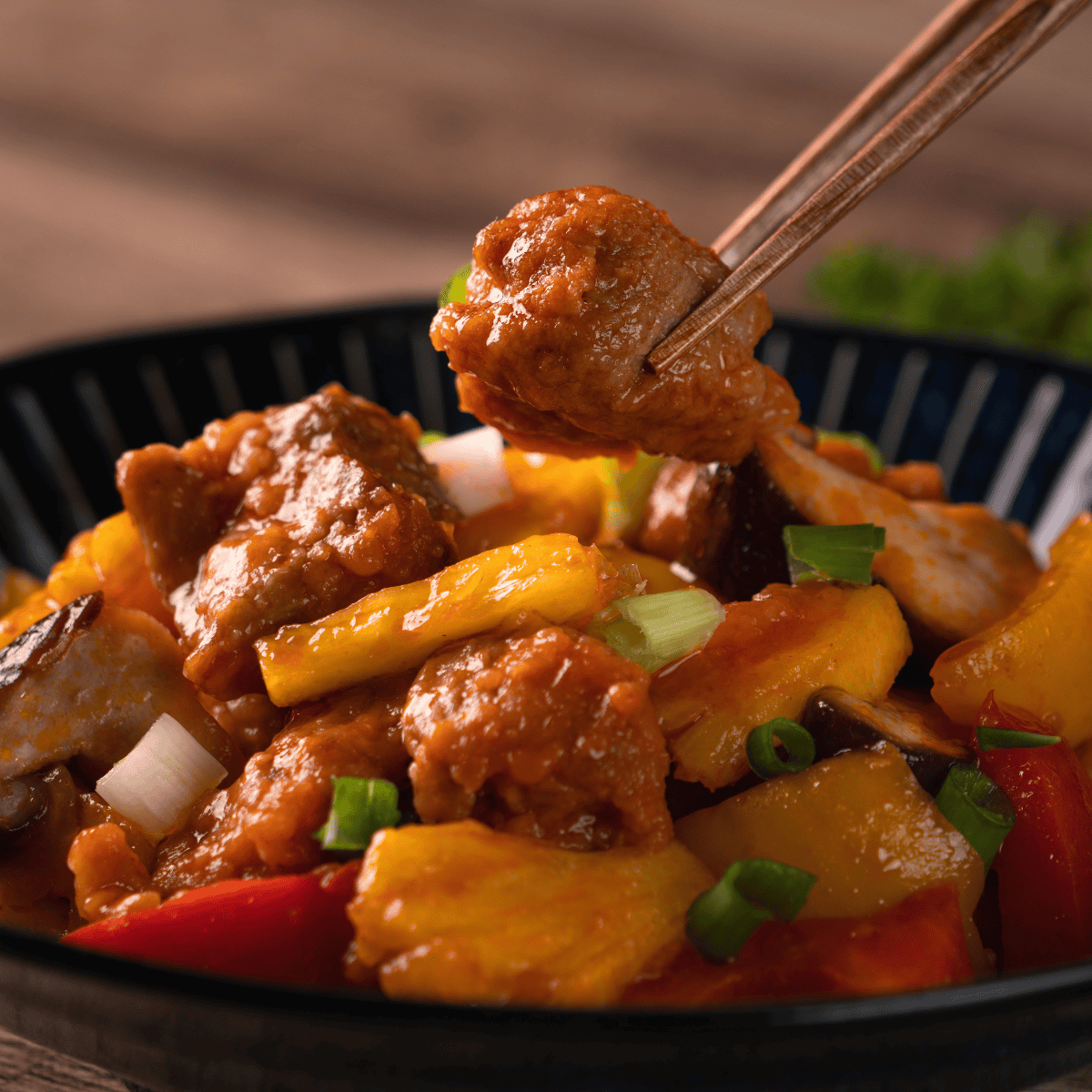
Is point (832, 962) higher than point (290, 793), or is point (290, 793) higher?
point (290, 793)

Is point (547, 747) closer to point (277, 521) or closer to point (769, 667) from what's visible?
point (769, 667)

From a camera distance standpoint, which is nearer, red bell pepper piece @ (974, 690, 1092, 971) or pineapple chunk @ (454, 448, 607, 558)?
red bell pepper piece @ (974, 690, 1092, 971)

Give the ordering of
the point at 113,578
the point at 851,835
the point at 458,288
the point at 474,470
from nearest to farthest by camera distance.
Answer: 1. the point at 851,835
2. the point at 458,288
3. the point at 113,578
4. the point at 474,470

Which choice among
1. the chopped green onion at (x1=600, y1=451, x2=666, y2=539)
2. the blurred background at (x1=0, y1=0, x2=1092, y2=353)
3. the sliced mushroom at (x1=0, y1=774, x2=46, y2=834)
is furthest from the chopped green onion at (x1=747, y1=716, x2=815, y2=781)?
the blurred background at (x1=0, y1=0, x2=1092, y2=353)

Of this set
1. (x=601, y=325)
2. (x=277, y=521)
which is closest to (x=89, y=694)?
(x=277, y=521)

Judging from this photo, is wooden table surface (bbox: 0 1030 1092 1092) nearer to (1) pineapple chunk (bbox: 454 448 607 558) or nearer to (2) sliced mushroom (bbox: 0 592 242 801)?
(2) sliced mushroom (bbox: 0 592 242 801)

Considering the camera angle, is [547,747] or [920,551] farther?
[920,551]

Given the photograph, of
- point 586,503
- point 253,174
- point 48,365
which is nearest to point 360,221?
point 253,174
